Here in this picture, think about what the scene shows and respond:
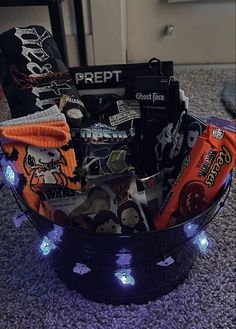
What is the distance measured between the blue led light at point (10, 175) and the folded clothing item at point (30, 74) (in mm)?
118

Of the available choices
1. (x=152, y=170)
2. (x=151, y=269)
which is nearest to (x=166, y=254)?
(x=151, y=269)

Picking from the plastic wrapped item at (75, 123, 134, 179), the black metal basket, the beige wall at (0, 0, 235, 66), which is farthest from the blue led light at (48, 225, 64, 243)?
the beige wall at (0, 0, 235, 66)

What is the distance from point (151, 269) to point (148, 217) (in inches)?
2.8

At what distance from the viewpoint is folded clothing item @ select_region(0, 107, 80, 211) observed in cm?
47

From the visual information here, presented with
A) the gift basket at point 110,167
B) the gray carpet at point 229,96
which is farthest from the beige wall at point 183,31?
→ the gift basket at point 110,167

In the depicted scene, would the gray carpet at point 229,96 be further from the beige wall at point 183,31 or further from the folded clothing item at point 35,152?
the folded clothing item at point 35,152

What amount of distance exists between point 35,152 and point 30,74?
6.2 inches

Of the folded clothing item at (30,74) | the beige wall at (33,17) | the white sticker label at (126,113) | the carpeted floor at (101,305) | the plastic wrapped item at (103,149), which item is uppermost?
the beige wall at (33,17)

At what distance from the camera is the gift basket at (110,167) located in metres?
0.47

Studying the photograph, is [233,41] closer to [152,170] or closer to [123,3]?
[123,3]

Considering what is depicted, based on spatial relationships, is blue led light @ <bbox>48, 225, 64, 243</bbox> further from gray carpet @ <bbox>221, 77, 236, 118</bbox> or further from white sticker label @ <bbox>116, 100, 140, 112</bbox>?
gray carpet @ <bbox>221, 77, 236, 118</bbox>

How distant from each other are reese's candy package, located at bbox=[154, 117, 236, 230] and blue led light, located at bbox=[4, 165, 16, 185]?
204mm

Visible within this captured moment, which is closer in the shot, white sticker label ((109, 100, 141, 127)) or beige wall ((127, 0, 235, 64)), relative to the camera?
white sticker label ((109, 100, 141, 127))

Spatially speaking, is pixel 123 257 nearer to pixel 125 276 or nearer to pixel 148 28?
pixel 125 276
